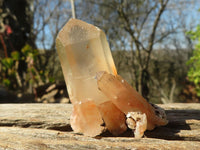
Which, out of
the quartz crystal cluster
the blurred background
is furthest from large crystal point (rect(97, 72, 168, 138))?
the blurred background

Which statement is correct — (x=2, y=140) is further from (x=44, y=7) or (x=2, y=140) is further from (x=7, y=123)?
(x=44, y=7)

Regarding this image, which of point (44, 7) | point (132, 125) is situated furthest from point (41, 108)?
point (44, 7)

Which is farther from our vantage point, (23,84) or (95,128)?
(23,84)

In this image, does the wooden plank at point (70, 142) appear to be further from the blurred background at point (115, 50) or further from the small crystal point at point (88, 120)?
the blurred background at point (115, 50)

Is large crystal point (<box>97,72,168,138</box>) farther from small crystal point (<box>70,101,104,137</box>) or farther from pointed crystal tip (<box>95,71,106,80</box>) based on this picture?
small crystal point (<box>70,101,104,137</box>)

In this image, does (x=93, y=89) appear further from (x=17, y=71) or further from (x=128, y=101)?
(x=17, y=71)

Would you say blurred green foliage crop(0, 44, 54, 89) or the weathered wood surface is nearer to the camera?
the weathered wood surface

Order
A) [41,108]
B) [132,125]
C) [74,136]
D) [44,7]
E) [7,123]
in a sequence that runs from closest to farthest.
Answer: [132,125] → [74,136] → [7,123] → [41,108] → [44,7]

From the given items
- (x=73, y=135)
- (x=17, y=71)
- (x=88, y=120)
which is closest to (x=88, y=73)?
(x=88, y=120)

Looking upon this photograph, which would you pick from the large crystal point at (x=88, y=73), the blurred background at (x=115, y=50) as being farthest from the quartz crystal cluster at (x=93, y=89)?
the blurred background at (x=115, y=50)
